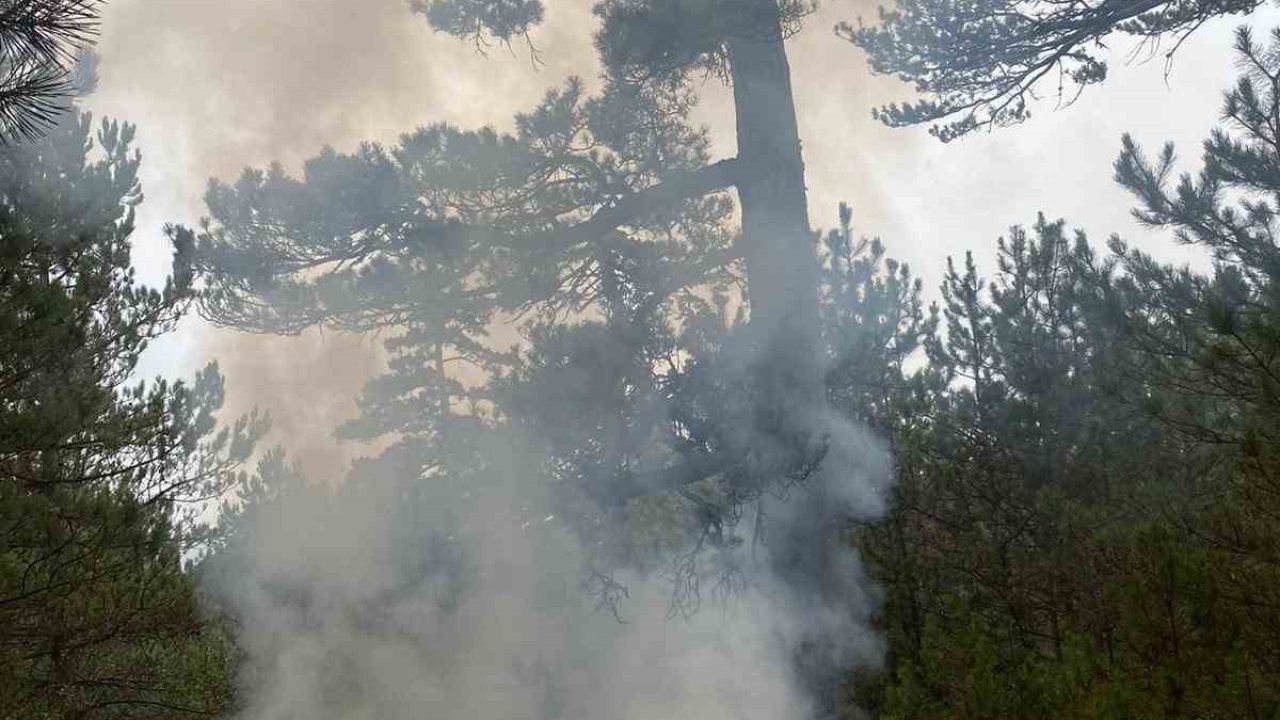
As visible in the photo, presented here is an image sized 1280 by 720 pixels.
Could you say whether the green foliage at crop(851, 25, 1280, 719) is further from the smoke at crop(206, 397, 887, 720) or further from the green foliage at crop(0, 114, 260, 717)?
the green foliage at crop(0, 114, 260, 717)

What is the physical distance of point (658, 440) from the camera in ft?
42.2

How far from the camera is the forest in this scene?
7781mm

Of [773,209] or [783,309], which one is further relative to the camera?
[773,209]

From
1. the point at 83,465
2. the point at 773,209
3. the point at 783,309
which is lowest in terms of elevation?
the point at 83,465

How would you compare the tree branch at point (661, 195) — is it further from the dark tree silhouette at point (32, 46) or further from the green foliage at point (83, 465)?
the dark tree silhouette at point (32, 46)

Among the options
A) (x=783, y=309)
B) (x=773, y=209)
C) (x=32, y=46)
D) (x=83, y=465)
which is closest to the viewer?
(x=32, y=46)

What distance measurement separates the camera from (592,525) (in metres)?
12.6

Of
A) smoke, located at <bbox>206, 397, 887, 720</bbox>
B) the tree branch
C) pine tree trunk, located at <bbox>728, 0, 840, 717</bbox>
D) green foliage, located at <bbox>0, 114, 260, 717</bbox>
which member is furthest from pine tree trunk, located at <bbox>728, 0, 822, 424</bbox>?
green foliage, located at <bbox>0, 114, 260, 717</bbox>

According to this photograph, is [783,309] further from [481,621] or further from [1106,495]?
[481,621]

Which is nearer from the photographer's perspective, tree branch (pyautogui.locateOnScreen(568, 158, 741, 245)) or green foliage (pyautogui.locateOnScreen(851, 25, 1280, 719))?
green foliage (pyautogui.locateOnScreen(851, 25, 1280, 719))

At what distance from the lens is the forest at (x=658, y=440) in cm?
778

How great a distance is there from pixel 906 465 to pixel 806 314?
231cm

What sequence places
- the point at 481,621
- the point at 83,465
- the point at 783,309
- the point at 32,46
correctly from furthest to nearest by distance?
1. the point at 481,621
2. the point at 783,309
3. the point at 83,465
4. the point at 32,46

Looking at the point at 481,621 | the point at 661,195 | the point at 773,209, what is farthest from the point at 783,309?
the point at 481,621
